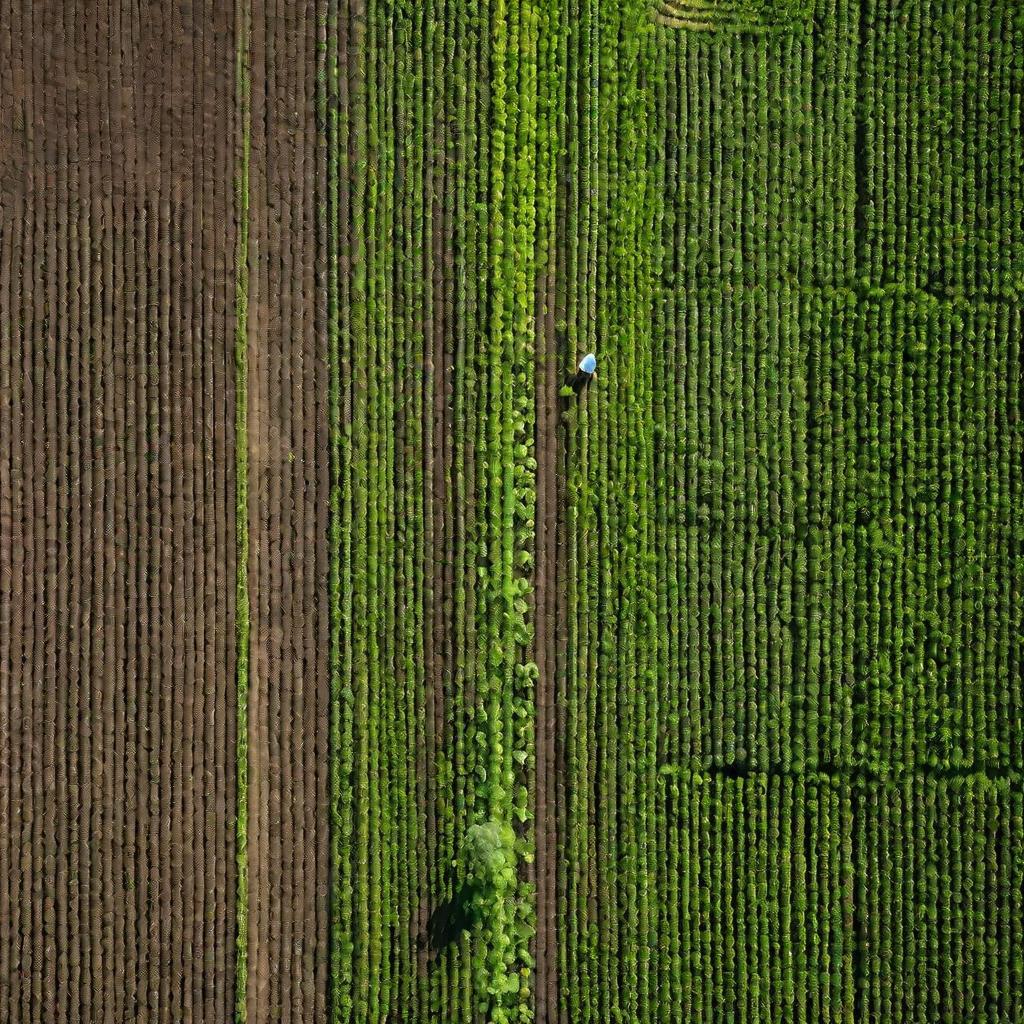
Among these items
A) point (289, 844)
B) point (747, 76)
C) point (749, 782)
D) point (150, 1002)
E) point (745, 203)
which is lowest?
point (150, 1002)

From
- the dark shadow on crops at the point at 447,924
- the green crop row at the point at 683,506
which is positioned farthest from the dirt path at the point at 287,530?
the dark shadow on crops at the point at 447,924

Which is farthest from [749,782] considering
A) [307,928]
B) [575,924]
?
[307,928]

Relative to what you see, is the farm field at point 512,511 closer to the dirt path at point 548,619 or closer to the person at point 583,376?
the dirt path at point 548,619

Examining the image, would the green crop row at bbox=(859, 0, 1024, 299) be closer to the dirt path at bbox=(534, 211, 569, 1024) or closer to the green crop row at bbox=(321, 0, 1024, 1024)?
the green crop row at bbox=(321, 0, 1024, 1024)

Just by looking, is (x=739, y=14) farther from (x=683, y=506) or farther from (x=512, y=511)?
(x=512, y=511)

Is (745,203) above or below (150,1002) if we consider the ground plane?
above

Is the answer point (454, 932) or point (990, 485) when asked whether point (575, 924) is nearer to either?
point (454, 932)

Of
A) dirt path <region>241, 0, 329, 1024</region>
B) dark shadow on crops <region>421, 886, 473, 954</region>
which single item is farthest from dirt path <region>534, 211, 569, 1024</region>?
dirt path <region>241, 0, 329, 1024</region>

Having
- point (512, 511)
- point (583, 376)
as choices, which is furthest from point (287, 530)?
point (583, 376)
